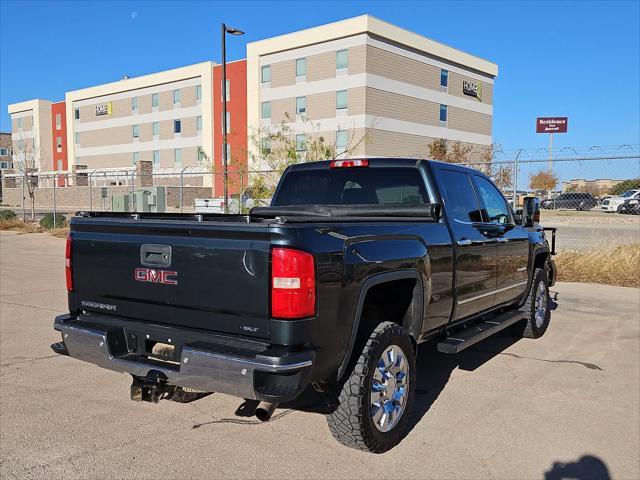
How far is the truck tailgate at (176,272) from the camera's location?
10.3 feet

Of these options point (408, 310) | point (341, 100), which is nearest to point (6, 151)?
point (341, 100)

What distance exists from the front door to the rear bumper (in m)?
3.07

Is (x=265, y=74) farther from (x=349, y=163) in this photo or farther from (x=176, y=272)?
(x=176, y=272)

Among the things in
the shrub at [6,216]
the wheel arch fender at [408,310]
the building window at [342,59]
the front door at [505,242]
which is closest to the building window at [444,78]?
the building window at [342,59]

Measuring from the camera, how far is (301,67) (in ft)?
149

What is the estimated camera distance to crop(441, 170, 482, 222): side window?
4.98m

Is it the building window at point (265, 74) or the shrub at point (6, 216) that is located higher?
the building window at point (265, 74)

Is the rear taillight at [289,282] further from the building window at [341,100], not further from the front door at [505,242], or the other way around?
the building window at [341,100]

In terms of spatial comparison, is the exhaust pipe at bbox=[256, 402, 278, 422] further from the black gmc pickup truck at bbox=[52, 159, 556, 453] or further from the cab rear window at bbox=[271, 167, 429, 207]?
the cab rear window at bbox=[271, 167, 429, 207]

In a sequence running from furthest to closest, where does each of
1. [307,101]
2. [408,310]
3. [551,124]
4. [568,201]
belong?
[551,124], [307,101], [568,201], [408,310]

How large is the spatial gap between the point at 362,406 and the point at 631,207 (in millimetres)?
13899

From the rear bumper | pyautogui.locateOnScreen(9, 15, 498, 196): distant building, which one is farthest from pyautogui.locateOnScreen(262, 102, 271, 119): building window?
the rear bumper

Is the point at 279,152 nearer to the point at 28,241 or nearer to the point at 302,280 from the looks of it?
the point at 28,241

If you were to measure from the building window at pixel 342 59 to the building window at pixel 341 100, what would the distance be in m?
1.88
